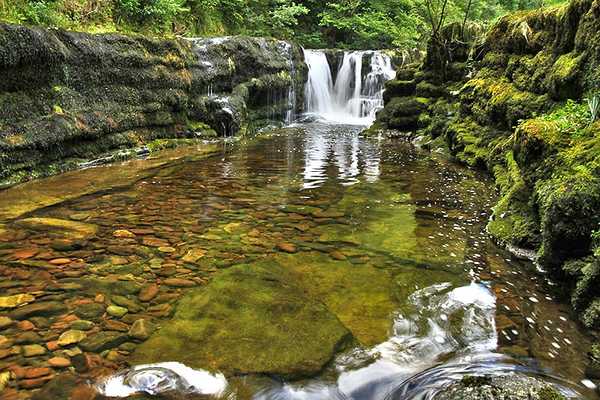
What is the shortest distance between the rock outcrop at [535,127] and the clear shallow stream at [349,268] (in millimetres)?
326

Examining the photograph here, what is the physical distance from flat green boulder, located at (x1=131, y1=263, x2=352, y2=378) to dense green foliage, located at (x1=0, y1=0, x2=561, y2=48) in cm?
728

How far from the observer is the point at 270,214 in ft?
17.7

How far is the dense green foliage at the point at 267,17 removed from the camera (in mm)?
9633

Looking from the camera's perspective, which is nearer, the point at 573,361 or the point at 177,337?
the point at 573,361

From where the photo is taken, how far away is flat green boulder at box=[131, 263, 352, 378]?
263cm


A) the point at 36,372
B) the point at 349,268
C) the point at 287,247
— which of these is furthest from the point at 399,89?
the point at 36,372

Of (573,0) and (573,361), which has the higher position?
(573,0)

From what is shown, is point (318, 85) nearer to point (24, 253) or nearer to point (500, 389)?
point (24, 253)

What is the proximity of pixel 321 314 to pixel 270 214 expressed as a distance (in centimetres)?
238

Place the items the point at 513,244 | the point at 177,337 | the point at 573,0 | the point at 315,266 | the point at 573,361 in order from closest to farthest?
the point at 573,361 < the point at 177,337 < the point at 315,266 < the point at 513,244 < the point at 573,0

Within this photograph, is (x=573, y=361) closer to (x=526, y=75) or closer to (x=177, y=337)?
(x=177, y=337)

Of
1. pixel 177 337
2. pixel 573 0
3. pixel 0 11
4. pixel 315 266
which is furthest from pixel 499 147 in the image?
pixel 0 11

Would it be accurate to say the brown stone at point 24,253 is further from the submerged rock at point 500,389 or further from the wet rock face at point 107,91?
the submerged rock at point 500,389

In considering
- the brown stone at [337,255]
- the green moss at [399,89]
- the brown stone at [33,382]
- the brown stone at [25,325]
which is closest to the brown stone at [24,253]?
the brown stone at [25,325]
